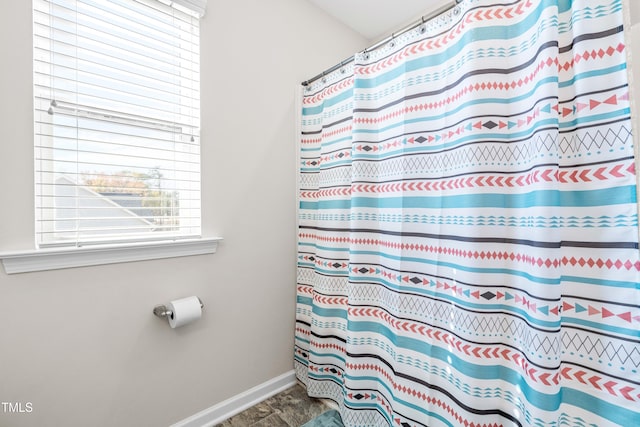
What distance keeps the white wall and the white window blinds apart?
0.05 metres

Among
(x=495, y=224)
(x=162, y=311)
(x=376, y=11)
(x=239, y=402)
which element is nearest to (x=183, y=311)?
(x=162, y=311)

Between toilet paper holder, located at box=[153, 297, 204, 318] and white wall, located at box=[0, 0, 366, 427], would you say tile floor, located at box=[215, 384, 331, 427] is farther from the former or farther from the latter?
toilet paper holder, located at box=[153, 297, 204, 318]

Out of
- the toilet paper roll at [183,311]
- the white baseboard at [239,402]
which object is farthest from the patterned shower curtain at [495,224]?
the toilet paper roll at [183,311]

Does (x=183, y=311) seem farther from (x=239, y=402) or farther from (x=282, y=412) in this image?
(x=282, y=412)

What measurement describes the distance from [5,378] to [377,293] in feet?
4.73

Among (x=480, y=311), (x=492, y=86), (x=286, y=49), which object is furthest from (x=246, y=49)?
(x=480, y=311)

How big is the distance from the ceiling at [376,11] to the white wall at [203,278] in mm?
90

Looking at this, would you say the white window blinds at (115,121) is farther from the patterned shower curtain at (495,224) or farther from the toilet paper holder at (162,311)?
the patterned shower curtain at (495,224)

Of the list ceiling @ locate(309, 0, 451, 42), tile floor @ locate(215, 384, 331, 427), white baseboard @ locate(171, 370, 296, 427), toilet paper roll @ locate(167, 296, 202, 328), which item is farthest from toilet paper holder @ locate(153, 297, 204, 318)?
ceiling @ locate(309, 0, 451, 42)

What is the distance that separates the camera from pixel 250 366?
5.17 feet

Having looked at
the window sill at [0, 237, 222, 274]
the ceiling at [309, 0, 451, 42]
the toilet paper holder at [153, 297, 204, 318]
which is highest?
the ceiling at [309, 0, 451, 42]

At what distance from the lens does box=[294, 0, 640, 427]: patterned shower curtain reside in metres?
0.75

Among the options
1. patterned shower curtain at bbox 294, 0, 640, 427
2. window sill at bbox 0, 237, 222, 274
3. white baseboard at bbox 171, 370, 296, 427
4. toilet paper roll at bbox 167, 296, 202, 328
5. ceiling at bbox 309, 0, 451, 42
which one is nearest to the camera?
patterned shower curtain at bbox 294, 0, 640, 427

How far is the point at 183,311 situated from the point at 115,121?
88 cm
